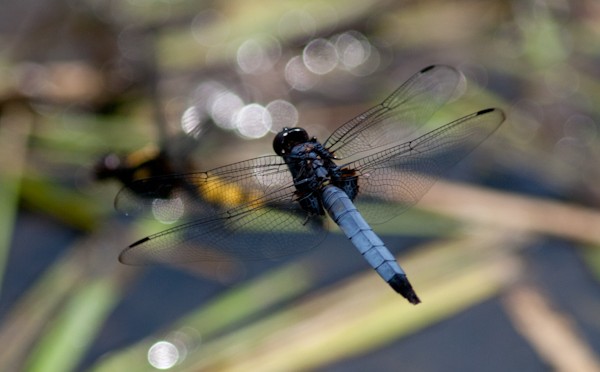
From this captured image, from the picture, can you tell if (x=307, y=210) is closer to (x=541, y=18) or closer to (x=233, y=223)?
(x=233, y=223)

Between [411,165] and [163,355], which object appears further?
[163,355]

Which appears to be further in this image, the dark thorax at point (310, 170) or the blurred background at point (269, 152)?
the blurred background at point (269, 152)

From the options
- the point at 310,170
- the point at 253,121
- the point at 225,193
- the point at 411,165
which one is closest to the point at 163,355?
the point at 225,193

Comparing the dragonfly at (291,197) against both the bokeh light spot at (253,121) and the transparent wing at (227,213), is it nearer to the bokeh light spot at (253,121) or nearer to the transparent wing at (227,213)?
the transparent wing at (227,213)

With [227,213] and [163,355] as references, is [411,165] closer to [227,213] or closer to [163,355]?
[227,213]

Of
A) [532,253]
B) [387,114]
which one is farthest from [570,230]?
[387,114]

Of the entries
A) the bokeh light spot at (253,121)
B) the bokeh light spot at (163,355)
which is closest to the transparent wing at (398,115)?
the bokeh light spot at (163,355)

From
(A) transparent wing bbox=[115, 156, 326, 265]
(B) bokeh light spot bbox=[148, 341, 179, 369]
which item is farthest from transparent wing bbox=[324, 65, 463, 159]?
(B) bokeh light spot bbox=[148, 341, 179, 369]
